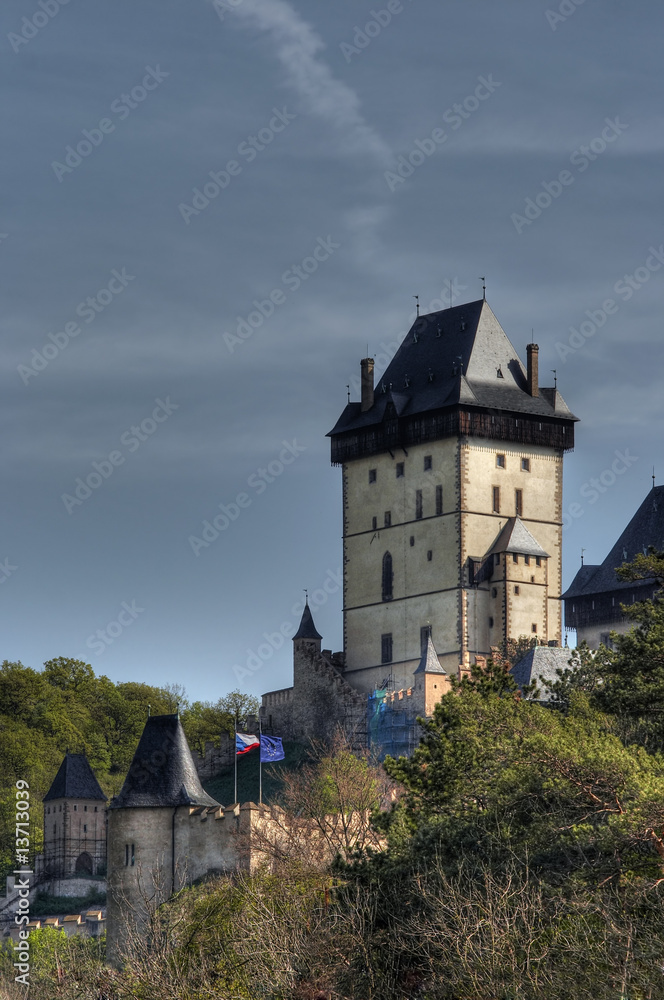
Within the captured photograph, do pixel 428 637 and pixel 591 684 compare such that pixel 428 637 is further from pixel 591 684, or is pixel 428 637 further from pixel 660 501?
pixel 591 684

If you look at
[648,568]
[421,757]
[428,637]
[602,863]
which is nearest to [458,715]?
[421,757]

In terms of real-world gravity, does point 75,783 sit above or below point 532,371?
below

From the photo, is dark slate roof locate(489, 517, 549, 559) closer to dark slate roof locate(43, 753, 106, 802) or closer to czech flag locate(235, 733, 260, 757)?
dark slate roof locate(43, 753, 106, 802)

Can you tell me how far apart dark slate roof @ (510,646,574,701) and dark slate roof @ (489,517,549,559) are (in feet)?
28.2

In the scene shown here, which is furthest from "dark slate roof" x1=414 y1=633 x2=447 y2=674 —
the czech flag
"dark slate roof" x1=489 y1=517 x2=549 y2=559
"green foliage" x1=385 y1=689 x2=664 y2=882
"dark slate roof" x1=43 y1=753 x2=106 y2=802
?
"green foliage" x1=385 y1=689 x2=664 y2=882

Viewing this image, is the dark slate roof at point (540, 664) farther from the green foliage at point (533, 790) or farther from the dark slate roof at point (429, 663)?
the green foliage at point (533, 790)

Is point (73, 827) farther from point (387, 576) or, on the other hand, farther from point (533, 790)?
point (533, 790)

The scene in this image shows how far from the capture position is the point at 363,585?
92250 mm

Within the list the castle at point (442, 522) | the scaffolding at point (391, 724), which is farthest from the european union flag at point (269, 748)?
the castle at point (442, 522)

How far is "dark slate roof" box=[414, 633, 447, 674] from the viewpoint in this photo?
8331 centimetres

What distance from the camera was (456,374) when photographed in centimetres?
9088

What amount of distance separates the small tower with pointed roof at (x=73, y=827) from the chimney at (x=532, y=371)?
2448 cm

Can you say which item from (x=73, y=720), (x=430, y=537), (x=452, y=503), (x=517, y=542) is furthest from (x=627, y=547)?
(x=73, y=720)

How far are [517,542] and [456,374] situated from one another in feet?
25.7
